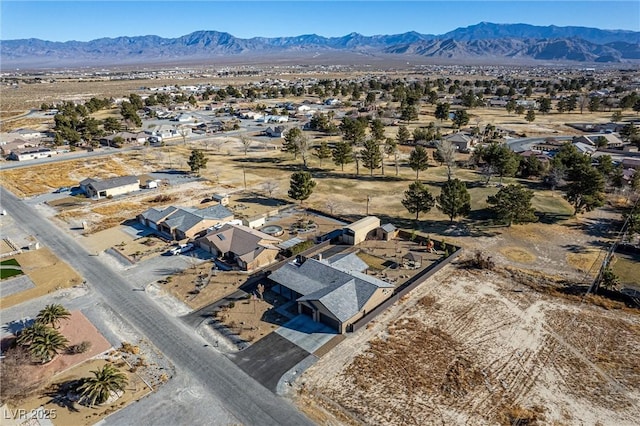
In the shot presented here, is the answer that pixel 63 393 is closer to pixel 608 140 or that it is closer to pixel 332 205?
pixel 332 205

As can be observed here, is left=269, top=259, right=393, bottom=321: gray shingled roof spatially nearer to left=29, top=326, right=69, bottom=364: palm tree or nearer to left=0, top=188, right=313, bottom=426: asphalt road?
left=0, top=188, right=313, bottom=426: asphalt road

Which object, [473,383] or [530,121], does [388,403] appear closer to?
[473,383]

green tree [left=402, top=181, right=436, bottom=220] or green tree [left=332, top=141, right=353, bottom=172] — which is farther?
green tree [left=332, top=141, right=353, bottom=172]

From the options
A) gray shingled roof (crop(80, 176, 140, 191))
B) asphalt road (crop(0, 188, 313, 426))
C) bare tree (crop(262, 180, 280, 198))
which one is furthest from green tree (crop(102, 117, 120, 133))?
asphalt road (crop(0, 188, 313, 426))

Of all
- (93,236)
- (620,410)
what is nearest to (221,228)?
(93,236)

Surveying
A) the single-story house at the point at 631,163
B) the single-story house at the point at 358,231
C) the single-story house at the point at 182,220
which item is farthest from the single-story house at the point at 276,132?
the single-story house at the point at 631,163
